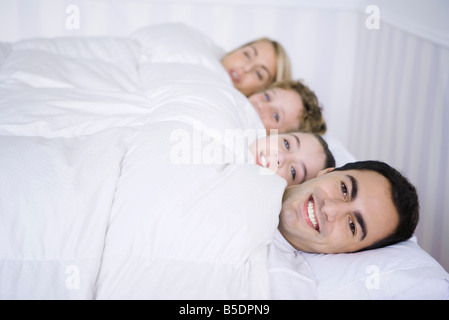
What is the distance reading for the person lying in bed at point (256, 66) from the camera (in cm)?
180

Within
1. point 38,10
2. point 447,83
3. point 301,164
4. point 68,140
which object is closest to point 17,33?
point 38,10

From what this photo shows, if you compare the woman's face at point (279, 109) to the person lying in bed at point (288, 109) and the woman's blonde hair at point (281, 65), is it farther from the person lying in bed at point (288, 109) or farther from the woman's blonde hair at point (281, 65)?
the woman's blonde hair at point (281, 65)

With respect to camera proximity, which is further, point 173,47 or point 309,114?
point 309,114

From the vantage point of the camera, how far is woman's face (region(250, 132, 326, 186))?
1.24 m

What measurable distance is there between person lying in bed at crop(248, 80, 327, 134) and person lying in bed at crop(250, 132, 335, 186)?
0.34 metres

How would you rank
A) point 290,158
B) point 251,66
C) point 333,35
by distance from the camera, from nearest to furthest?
1. point 290,158
2. point 251,66
3. point 333,35

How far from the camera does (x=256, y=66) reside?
6.00 ft

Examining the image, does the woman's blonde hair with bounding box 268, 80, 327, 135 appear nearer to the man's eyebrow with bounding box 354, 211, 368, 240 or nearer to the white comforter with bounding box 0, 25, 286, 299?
the white comforter with bounding box 0, 25, 286, 299

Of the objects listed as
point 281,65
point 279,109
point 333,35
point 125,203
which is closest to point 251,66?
point 281,65

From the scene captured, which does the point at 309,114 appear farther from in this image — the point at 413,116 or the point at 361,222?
the point at 361,222

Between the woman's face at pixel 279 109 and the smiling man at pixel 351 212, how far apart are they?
0.65 metres

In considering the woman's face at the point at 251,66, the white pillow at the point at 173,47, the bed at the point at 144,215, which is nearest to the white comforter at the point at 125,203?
the bed at the point at 144,215

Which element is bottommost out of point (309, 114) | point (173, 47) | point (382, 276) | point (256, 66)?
point (382, 276)
